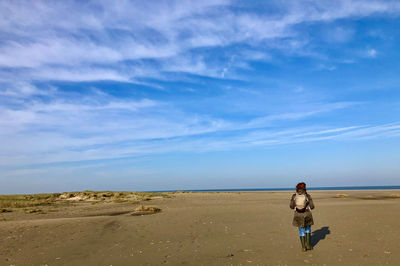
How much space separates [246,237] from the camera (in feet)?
46.9

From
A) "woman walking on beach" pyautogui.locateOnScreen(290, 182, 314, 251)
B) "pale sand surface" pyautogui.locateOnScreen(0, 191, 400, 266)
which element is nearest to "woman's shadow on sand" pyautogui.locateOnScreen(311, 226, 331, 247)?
"pale sand surface" pyautogui.locateOnScreen(0, 191, 400, 266)

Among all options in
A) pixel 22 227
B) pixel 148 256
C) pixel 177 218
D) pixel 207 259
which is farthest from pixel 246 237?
pixel 22 227

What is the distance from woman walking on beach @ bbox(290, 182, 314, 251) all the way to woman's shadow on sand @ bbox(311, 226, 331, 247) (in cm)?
127

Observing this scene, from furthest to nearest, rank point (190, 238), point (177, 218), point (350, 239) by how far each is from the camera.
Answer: point (177, 218) → point (190, 238) → point (350, 239)

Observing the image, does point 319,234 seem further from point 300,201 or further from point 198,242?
point 198,242

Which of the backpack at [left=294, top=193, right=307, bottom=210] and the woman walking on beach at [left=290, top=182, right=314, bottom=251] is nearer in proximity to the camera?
the woman walking on beach at [left=290, top=182, right=314, bottom=251]

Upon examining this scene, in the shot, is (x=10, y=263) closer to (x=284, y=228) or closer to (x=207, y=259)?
(x=207, y=259)

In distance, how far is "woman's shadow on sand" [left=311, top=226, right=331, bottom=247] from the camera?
13250mm

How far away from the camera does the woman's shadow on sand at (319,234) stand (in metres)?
13.2

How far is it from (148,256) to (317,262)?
240 inches

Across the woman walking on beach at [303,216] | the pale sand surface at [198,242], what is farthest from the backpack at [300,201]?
the pale sand surface at [198,242]

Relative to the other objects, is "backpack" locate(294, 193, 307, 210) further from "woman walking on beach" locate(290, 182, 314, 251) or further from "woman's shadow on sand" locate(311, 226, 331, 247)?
"woman's shadow on sand" locate(311, 226, 331, 247)

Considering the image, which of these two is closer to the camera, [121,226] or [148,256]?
[148,256]

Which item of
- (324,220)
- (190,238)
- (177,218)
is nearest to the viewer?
(190,238)
